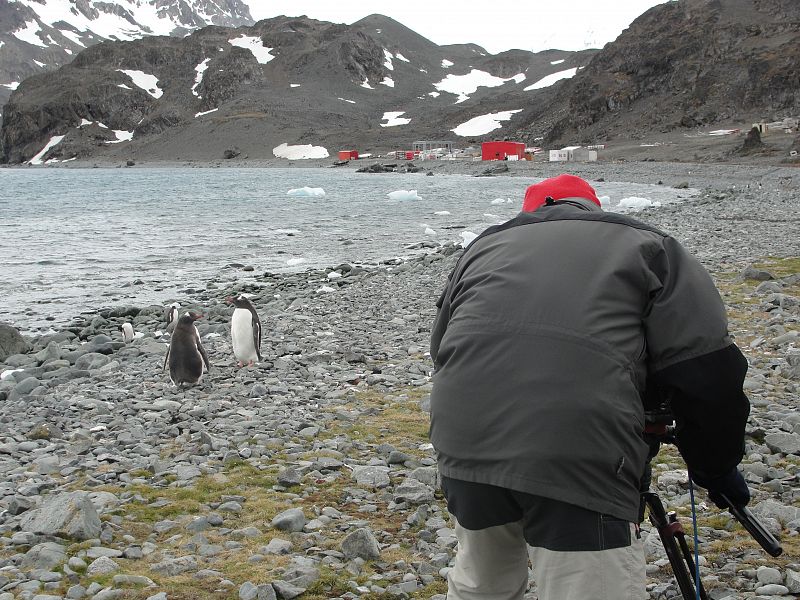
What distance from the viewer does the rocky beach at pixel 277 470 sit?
13.9 ft

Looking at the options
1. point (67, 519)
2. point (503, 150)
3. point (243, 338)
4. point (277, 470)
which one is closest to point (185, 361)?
point (243, 338)

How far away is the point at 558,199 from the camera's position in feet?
9.57

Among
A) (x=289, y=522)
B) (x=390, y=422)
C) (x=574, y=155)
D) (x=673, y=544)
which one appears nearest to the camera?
(x=673, y=544)

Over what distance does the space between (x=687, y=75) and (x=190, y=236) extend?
9709 cm

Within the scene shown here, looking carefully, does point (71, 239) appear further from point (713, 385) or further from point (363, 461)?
point (713, 385)

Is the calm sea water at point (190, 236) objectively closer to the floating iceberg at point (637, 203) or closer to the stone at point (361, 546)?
the floating iceberg at point (637, 203)

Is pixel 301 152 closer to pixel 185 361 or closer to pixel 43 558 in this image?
pixel 185 361

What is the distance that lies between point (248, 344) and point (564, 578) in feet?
27.2

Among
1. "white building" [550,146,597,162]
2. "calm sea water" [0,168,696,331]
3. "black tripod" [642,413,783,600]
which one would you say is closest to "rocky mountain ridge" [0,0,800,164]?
"white building" [550,146,597,162]

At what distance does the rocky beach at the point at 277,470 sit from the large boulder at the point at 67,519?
13 mm

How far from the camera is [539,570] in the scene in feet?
8.08

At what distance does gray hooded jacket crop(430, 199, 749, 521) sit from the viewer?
239cm

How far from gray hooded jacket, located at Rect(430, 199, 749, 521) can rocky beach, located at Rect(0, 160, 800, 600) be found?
1819 mm

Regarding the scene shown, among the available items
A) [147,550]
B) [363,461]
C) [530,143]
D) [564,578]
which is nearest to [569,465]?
[564,578]
